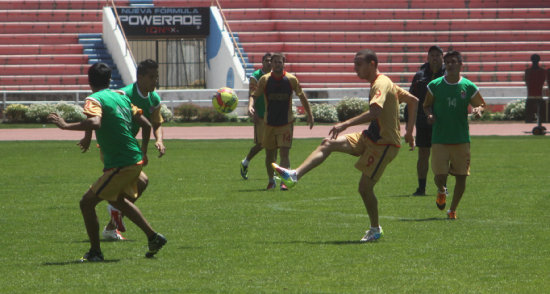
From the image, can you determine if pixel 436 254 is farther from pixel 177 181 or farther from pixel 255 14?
pixel 255 14

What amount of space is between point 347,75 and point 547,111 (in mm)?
11965

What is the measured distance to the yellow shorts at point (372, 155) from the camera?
31.2 ft

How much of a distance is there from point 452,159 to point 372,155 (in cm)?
199

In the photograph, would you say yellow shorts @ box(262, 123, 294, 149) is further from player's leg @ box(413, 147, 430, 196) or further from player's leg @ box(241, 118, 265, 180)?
player's leg @ box(413, 147, 430, 196)

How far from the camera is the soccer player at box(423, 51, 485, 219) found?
11.1 meters

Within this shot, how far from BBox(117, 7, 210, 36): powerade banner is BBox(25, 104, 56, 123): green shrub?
883cm

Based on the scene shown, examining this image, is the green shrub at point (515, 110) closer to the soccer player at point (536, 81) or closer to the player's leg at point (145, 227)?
the soccer player at point (536, 81)

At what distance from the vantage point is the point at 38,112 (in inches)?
1331

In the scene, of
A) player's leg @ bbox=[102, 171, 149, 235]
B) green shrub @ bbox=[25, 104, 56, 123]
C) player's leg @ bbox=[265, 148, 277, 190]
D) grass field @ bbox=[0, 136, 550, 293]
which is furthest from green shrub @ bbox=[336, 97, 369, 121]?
player's leg @ bbox=[102, 171, 149, 235]

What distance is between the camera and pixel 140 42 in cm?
4850

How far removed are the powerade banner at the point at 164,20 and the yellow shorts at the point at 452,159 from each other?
104 feet

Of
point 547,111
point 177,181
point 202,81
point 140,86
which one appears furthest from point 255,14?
point 140,86

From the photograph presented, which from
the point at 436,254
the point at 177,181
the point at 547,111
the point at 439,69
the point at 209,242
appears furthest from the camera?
the point at 547,111

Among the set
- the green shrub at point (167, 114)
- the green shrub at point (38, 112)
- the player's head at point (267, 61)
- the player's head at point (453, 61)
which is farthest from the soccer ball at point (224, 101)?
the green shrub at point (38, 112)
